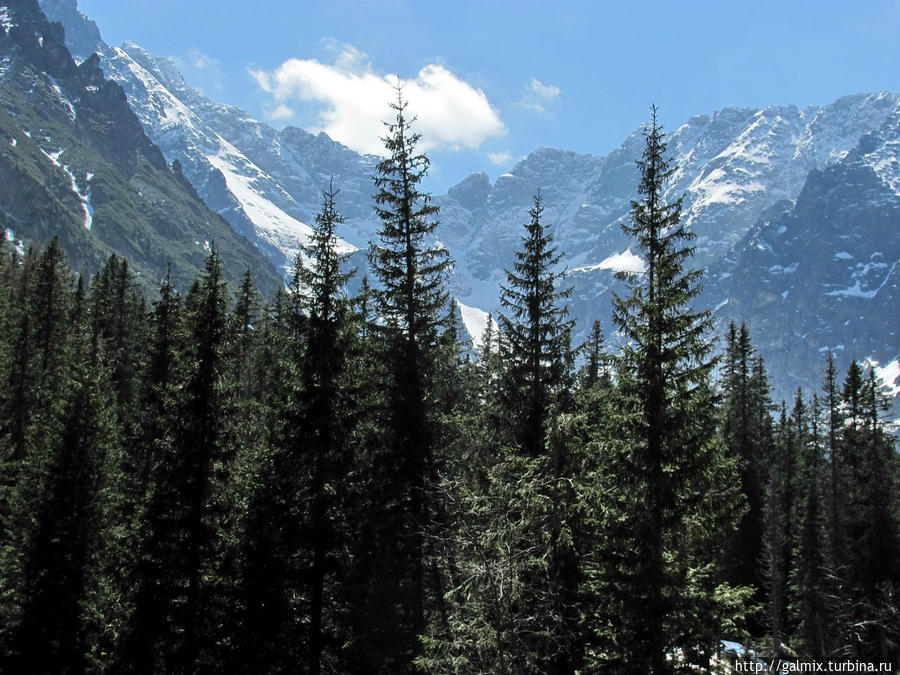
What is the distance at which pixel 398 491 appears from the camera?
19.5 m

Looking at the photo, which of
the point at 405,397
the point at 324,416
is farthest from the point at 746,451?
the point at 324,416

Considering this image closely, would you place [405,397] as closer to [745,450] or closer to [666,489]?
[666,489]

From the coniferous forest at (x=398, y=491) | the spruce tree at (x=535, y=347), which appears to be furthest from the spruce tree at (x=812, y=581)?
the spruce tree at (x=535, y=347)

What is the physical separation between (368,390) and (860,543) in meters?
34.7

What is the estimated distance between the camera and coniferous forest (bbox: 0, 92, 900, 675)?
1480 cm

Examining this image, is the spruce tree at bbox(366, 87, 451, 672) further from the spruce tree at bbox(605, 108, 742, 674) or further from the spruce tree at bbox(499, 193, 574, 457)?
the spruce tree at bbox(605, 108, 742, 674)

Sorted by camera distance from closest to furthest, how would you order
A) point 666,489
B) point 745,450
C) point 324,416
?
1. point 666,489
2. point 324,416
3. point 745,450

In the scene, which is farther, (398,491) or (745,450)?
(745,450)

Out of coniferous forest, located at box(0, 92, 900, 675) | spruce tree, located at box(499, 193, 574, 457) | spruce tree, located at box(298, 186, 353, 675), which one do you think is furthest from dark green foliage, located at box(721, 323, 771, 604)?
spruce tree, located at box(298, 186, 353, 675)

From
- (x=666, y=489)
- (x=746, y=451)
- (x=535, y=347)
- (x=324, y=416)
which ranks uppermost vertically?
(x=535, y=347)

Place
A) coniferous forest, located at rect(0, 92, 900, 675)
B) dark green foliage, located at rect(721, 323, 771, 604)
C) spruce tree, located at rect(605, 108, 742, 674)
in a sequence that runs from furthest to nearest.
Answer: dark green foliage, located at rect(721, 323, 771, 604)
spruce tree, located at rect(605, 108, 742, 674)
coniferous forest, located at rect(0, 92, 900, 675)

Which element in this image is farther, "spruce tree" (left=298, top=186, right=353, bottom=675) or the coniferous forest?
"spruce tree" (left=298, top=186, right=353, bottom=675)

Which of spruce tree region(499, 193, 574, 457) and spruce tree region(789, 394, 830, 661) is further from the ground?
spruce tree region(499, 193, 574, 457)

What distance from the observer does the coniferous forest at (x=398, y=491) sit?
1480cm
